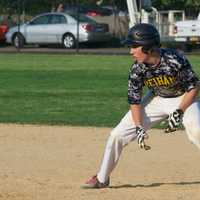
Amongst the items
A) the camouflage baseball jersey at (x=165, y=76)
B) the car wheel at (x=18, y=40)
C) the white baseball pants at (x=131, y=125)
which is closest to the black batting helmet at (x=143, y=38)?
the camouflage baseball jersey at (x=165, y=76)

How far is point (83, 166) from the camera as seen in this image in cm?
1082

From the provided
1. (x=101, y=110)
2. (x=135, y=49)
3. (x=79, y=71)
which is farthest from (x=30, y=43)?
(x=135, y=49)

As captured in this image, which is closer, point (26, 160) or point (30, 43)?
point (26, 160)

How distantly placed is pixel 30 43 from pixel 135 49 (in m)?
31.4

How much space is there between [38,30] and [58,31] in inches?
37.2

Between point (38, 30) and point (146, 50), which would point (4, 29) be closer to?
point (38, 30)

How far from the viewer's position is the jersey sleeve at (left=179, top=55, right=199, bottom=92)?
8828 mm

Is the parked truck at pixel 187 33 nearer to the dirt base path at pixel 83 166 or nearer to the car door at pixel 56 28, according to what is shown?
Result: the car door at pixel 56 28

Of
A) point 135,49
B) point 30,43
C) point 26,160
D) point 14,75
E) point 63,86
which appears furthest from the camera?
point 30,43

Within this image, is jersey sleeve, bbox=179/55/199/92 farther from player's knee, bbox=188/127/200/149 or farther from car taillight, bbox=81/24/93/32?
car taillight, bbox=81/24/93/32

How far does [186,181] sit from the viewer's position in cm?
981

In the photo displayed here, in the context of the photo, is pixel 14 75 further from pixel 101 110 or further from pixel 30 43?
pixel 30 43

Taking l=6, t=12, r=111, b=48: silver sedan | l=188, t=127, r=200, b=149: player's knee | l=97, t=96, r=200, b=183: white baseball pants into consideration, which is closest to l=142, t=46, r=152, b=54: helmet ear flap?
l=97, t=96, r=200, b=183: white baseball pants

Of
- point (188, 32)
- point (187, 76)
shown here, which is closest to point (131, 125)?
point (187, 76)
